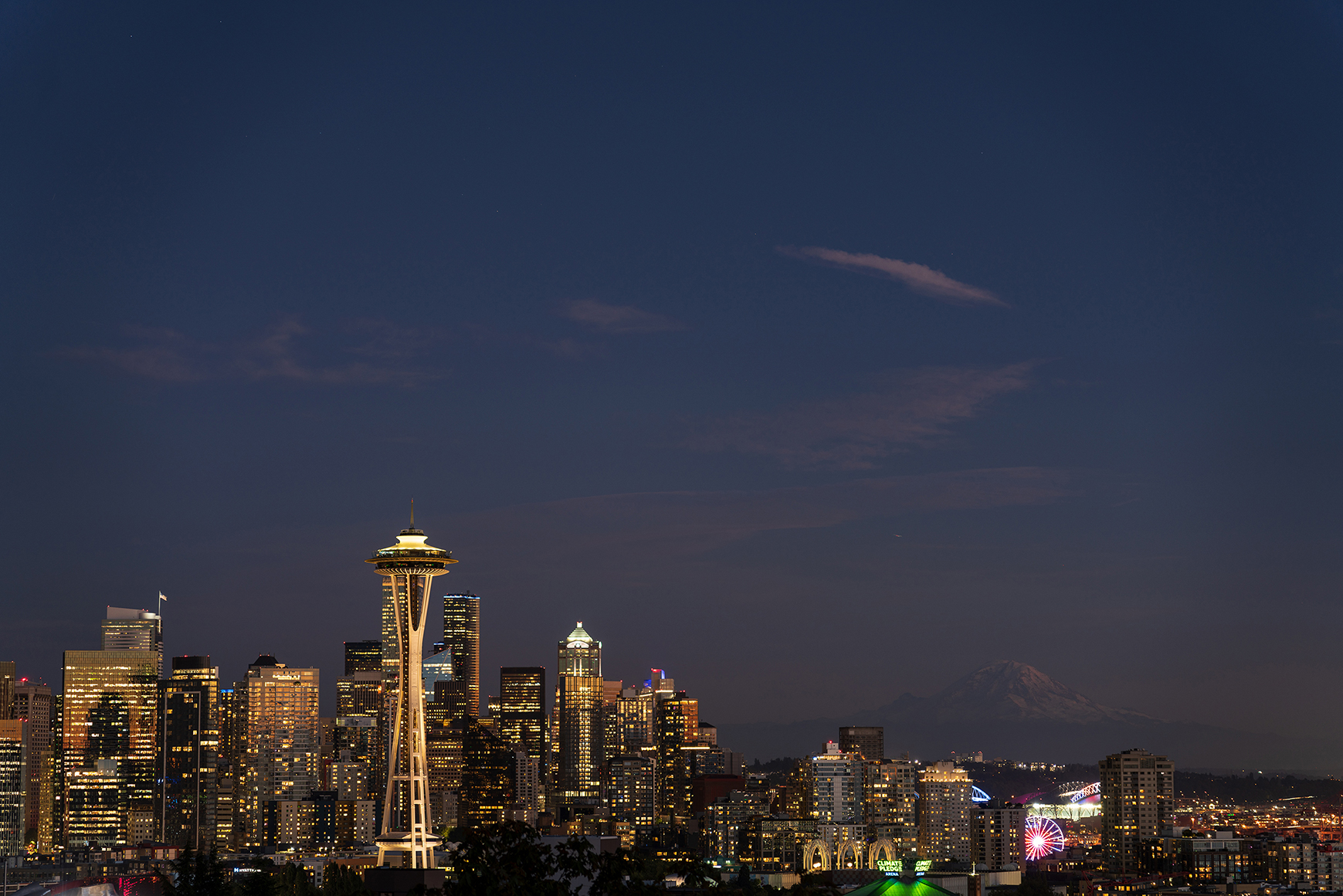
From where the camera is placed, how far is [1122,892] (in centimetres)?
8925

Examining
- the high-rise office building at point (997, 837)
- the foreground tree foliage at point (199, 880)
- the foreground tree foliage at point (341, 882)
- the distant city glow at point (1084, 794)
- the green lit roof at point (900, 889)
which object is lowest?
the distant city glow at point (1084, 794)

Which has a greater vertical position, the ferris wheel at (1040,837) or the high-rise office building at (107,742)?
the high-rise office building at (107,742)

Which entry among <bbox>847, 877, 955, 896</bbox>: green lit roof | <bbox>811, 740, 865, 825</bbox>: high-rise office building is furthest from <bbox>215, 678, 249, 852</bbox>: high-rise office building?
<bbox>847, 877, 955, 896</bbox>: green lit roof

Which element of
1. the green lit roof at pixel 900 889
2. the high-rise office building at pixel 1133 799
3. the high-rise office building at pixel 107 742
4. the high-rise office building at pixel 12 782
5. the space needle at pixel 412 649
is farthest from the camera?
the high-rise office building at pixel 107 742

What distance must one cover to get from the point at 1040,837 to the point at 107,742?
78.1 meters

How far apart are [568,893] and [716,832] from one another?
4639 inches

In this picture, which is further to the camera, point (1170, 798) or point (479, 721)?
point (479, 721)

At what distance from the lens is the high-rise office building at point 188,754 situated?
455ft

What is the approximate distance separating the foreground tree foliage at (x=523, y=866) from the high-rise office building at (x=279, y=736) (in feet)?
407

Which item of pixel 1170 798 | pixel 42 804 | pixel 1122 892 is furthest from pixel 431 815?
pixel 1122 892

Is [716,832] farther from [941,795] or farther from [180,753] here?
[180,753]

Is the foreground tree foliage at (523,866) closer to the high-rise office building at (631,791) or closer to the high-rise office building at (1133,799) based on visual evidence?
the high-rise office building at (1133,799)

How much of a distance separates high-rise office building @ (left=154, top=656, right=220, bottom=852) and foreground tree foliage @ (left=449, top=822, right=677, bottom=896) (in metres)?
122

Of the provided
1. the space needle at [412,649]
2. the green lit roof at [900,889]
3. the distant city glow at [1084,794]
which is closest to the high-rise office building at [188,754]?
the space needle at [412,649]
